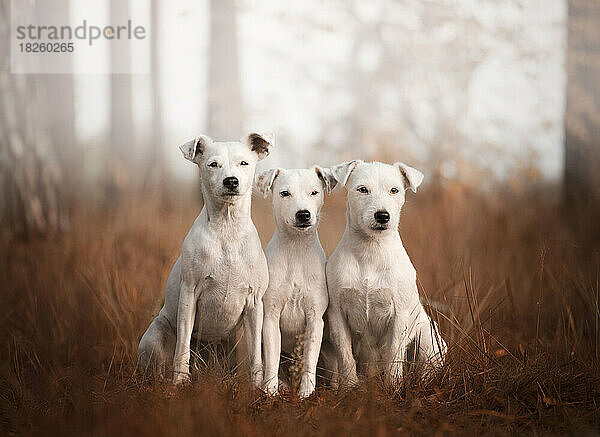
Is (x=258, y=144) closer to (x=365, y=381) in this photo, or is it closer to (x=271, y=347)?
(x=271, y=347)

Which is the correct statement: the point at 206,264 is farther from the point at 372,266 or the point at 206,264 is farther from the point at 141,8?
the point at 141,8

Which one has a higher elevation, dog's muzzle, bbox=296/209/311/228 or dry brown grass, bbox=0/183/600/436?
dog's muzzle, bbox=296/209/311/228

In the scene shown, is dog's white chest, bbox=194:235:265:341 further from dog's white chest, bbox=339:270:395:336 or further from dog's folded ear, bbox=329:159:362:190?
dog's folded ear, bbox=329:159:362:190

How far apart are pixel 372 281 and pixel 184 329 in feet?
3.42

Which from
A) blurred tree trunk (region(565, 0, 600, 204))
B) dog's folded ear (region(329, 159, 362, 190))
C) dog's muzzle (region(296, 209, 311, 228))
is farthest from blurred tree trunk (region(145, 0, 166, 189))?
blurred tree trunk (region(565, 0, 600, 204))

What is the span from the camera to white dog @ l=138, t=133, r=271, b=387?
3.18 m

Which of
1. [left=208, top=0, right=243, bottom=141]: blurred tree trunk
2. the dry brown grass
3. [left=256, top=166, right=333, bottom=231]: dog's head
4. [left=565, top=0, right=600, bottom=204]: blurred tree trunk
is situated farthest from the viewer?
[left=208, top=0, right=243, bottom=141]: blurred tree trunk

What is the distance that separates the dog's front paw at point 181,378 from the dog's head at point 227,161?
3.08 ft

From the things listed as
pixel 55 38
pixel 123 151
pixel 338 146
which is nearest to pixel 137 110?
pixel 123 151

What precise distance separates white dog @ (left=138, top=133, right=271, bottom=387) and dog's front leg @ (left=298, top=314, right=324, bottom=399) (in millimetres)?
247

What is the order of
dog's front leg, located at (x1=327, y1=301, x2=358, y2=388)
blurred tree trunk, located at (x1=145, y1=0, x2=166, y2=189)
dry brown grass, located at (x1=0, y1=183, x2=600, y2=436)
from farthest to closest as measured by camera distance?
1. blurred tree trunk, located at (x1=145, y1=0, x2=166, y2=189)
2. dog's front leg, located at (x1=327, y1=301, x2=358, y2=388)
3. dry brown grass, located at (x1=0, y1=183, x2=600, y2=436)

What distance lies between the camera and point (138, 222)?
6.84 meters

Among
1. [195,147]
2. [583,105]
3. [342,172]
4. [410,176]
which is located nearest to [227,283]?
[195,147]

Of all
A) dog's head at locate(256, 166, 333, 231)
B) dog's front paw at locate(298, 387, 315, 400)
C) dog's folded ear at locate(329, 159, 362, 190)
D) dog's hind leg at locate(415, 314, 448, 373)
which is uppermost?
dog's folded ear at locate(329, 159, 362, 190)
